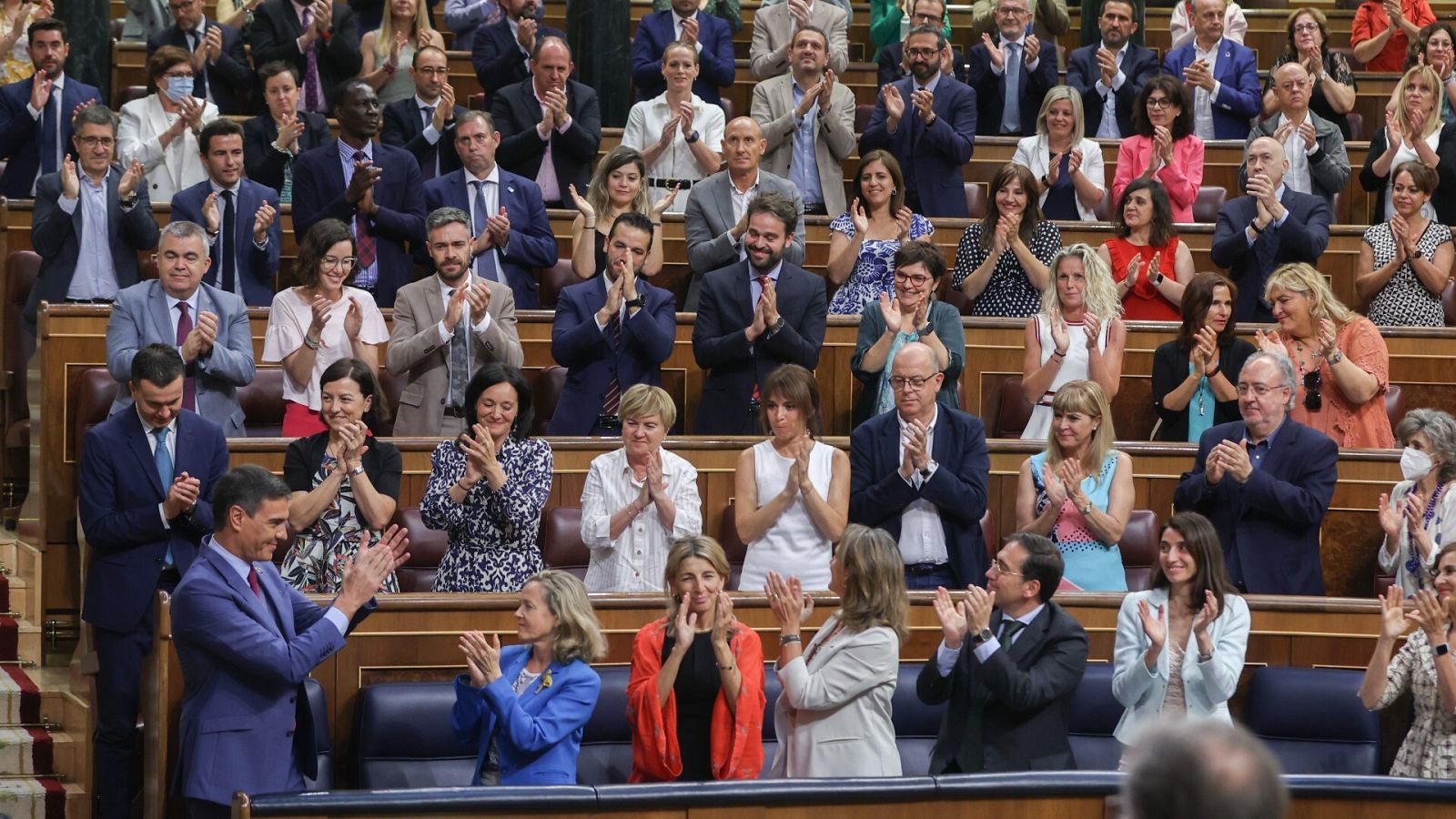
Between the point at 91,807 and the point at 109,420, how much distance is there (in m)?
0.91

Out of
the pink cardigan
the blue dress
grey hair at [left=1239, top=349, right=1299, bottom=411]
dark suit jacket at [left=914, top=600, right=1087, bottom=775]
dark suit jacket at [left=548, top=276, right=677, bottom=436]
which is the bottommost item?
dark suit jacket at [left=914, top=600, right=1087, bottom=775]

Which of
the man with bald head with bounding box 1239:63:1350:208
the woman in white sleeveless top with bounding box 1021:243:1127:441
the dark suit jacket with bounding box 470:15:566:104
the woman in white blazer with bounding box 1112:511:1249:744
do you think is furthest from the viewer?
the dark suit jacket with bounding box 470:15:566:104

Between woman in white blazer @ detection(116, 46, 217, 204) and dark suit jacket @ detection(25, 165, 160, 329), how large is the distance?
1.93 feet

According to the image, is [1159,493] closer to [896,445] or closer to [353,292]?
[896,445]

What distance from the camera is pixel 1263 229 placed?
20.4 feet

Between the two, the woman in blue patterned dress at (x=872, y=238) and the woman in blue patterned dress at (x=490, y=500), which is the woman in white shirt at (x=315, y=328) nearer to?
the woman in blue patterned dress at (x=490, y=500)

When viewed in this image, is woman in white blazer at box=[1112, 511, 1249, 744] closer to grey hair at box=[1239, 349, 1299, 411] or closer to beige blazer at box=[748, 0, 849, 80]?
grey hair at box=[1239, 349, 1299, 411]

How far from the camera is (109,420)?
178 inches

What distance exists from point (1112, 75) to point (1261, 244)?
167 cm

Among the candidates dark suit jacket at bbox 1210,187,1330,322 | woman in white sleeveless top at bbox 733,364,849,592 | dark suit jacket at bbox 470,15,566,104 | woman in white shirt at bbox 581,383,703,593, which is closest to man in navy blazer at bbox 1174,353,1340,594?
woman in white sleeveless top at bbox 733,364,849,592

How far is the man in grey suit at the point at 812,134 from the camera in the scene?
6820 millimetres

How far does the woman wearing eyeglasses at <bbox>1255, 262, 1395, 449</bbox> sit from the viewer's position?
17.8 feet

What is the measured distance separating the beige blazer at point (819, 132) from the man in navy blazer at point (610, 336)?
1513 millimetres

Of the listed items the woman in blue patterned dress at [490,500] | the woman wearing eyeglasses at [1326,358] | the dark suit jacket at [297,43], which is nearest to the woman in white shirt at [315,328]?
the woman in blue patterned dress at [490,500]
